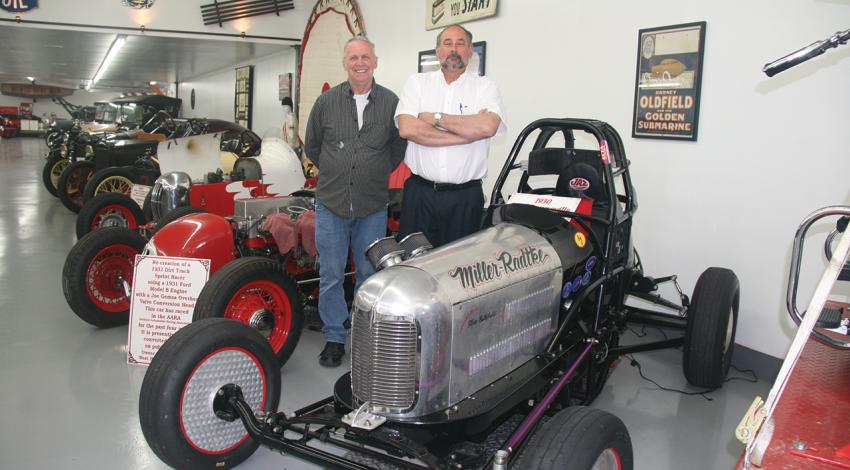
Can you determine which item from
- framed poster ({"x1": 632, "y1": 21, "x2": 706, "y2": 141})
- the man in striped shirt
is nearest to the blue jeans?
the man in striped shirt

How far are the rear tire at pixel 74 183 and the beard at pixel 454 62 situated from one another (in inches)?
294

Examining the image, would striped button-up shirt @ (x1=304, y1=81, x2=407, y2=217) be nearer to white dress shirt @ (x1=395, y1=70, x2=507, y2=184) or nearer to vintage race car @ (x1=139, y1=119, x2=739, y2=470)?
white dress shirt @ (x1=395, y1=70, x2=507, y2=184)

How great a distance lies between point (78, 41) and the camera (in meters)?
14.0

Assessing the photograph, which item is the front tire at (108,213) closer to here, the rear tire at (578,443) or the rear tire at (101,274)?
the rear tire at (101,274)

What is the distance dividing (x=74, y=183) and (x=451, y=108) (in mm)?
7825

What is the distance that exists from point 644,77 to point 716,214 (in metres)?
1.13

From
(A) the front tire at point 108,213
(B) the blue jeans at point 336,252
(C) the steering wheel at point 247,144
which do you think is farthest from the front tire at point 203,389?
(C) the steering wheel at point 247,144

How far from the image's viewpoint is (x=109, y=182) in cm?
838

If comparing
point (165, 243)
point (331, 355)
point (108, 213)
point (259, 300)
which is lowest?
point (331, 355)

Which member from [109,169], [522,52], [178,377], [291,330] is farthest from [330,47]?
[178,377]

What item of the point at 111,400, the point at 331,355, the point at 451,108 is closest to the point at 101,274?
the point at 111,400

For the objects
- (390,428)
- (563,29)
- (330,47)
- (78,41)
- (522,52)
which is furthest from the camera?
(78,41)

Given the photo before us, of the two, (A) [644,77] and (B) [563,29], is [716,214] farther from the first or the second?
(B) [563,29]

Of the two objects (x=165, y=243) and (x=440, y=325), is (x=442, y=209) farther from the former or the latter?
(x=165, y=243)
